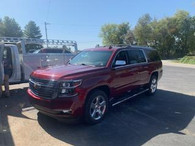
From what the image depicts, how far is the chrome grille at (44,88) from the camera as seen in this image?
4251 millimetres

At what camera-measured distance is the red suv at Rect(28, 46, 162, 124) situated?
13.9 ft

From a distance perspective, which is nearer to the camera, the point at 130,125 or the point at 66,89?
the point at 66,89

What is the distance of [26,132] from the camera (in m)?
4.41

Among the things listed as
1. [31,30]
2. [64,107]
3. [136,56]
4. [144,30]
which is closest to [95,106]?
[64,107]

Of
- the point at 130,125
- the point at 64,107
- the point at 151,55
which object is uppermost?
the point at 151,55

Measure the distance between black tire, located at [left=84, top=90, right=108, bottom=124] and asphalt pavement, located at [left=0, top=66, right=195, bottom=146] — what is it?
0.58 feet

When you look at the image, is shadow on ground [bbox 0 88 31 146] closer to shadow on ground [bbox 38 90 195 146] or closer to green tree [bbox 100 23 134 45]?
shadow on ground [bbox 38 90 195 146]

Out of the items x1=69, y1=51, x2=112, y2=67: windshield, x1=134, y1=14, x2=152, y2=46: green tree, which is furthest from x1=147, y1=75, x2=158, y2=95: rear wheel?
x1=134, y1=14, x2=152, y2=46: green tree

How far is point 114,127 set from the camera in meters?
4.68

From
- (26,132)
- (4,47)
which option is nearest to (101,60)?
(26,132)

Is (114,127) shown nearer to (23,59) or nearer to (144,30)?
(23,59)

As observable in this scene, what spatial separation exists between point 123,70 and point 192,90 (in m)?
4.81

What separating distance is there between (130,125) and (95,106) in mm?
977

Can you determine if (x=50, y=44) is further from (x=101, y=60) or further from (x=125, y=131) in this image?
(x=125, y=131)
